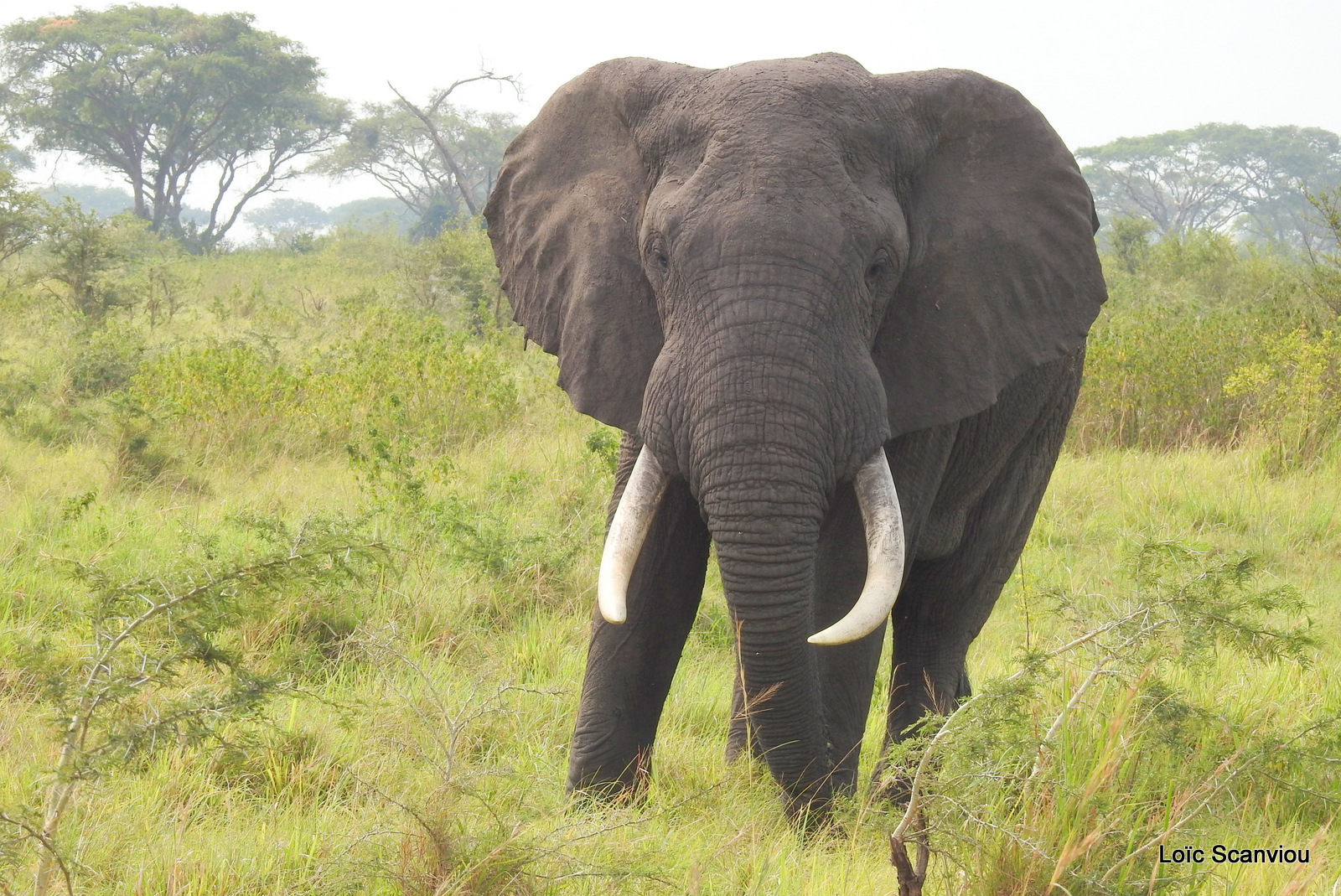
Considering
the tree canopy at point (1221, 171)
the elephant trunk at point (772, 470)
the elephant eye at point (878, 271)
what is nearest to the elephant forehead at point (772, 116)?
the elephant eye at point (878, 271)

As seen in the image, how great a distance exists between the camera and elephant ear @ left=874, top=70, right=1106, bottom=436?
130 inches

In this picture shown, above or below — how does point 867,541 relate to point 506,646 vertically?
above

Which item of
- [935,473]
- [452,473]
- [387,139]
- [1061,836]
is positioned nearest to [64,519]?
[452,473]

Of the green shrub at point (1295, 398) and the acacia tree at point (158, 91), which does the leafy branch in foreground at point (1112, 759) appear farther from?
the acacia tree at point (158, 91)

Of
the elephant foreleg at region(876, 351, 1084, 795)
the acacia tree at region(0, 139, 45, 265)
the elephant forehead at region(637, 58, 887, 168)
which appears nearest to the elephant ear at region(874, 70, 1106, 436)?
the elephant forehead at region(637, 58, 887, 168)

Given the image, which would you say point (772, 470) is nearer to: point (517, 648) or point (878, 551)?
point (878, 551)

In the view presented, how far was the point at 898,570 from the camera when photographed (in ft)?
9.68

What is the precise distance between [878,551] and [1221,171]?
49592 millimetres

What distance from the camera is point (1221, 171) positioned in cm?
4766

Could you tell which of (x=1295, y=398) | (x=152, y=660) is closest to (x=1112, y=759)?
(x=152, y=660)

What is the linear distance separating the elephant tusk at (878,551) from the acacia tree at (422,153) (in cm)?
3636

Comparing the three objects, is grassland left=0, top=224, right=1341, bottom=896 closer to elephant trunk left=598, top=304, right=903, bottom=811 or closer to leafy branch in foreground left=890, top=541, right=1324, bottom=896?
leafy branch in foreground left=890, top=541, right=1324, bottom=896

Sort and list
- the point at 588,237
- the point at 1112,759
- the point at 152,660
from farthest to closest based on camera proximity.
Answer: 1. the point at 588,237
2. the point at 1112,759
3. the point at 152,660

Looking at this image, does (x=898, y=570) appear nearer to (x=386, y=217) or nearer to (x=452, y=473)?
(x=452, y=473)
